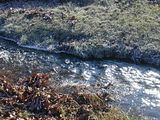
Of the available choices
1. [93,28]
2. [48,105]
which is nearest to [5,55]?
[93,28]

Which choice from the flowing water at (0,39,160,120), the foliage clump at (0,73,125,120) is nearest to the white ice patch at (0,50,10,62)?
the flowing water at (0,39,160,120)

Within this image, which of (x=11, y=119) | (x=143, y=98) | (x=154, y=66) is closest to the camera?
(x=11, y=119)

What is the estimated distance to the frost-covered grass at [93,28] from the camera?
21078mm

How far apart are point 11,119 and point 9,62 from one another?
20.2ft

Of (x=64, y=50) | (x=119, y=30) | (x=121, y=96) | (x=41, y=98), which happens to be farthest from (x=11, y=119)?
(x=119, y=30)

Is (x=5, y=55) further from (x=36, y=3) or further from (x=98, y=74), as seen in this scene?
(x=36, y=3)

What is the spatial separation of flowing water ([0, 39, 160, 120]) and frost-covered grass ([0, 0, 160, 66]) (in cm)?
73

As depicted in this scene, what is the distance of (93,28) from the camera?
22516 millimetres

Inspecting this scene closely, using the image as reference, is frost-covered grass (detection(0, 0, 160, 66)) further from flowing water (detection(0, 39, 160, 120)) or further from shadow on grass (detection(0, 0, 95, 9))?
flowing water (detection(0, 39, 160, 120))

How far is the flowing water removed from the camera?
56.2 ft

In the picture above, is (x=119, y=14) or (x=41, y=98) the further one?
(x=119, y=14)

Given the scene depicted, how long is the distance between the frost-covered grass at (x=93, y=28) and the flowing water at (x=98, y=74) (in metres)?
0.73

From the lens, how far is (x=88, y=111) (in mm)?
15516

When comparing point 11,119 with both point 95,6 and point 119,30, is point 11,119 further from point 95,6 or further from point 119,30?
point 95,6
